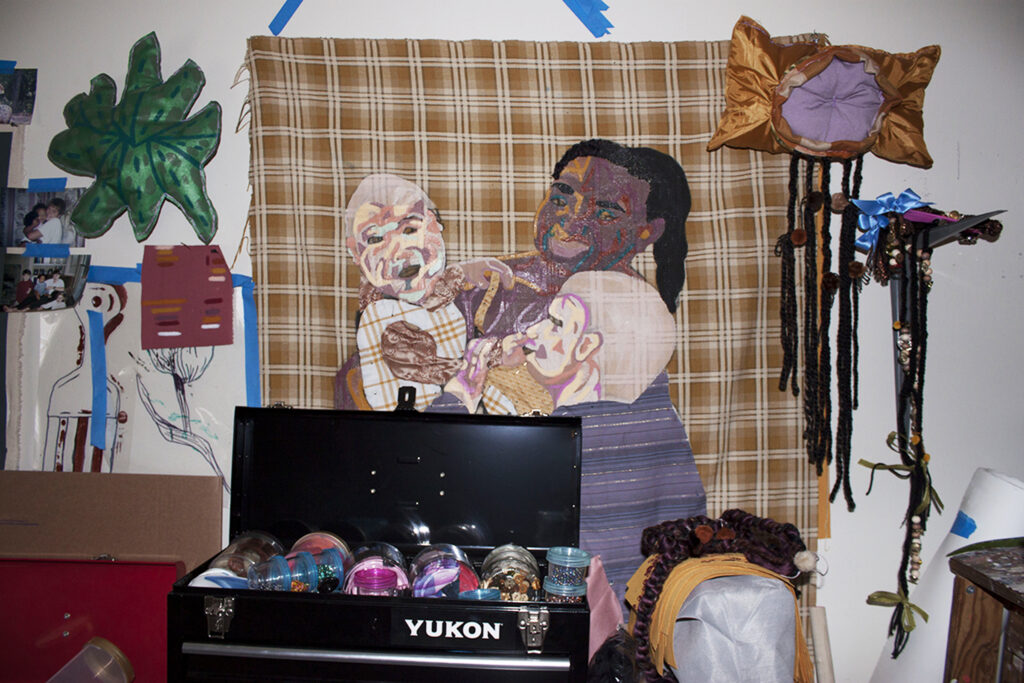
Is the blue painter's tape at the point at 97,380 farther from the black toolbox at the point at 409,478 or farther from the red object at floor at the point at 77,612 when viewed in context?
the black toolbox at the point at 409,478

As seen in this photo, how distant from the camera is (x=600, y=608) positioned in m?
1.75

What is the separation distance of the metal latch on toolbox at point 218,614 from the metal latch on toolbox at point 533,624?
0.64 m

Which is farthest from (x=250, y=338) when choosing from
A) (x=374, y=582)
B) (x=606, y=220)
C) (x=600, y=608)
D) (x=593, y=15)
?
(x=593, y=15)

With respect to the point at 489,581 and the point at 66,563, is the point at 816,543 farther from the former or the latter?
the point at 66,563

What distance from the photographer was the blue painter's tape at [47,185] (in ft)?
6.39

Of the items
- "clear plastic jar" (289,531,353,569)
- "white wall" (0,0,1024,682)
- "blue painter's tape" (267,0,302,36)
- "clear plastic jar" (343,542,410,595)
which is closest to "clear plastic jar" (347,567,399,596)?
"clear plastic jar" (343,542,410,595)

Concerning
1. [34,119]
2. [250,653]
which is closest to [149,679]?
[250,653]

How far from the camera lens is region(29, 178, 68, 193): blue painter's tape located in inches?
76.7

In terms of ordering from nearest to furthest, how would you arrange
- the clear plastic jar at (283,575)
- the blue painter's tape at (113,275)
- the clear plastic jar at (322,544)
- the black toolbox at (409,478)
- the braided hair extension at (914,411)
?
the clear plastic jar at (283,575) → the clear plastic jar at (322,544) → the black toolbox at (409,478) → the braided hair extension at (914,411) → the blue painter's tape at (113,275)

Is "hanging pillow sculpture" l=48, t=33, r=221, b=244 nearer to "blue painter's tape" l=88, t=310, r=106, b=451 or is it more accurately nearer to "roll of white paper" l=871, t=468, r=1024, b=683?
"blue painter's tape" l=88, t=310, r=106, b=451

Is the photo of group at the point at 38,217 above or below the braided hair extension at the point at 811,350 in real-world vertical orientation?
above

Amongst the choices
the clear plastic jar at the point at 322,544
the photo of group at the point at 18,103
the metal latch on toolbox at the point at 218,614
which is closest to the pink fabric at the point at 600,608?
the clear plastic jar at the point at 322,544

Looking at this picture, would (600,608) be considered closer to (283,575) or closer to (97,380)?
(283,575)

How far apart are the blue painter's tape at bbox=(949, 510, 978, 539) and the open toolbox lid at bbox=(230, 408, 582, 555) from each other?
1033mm
